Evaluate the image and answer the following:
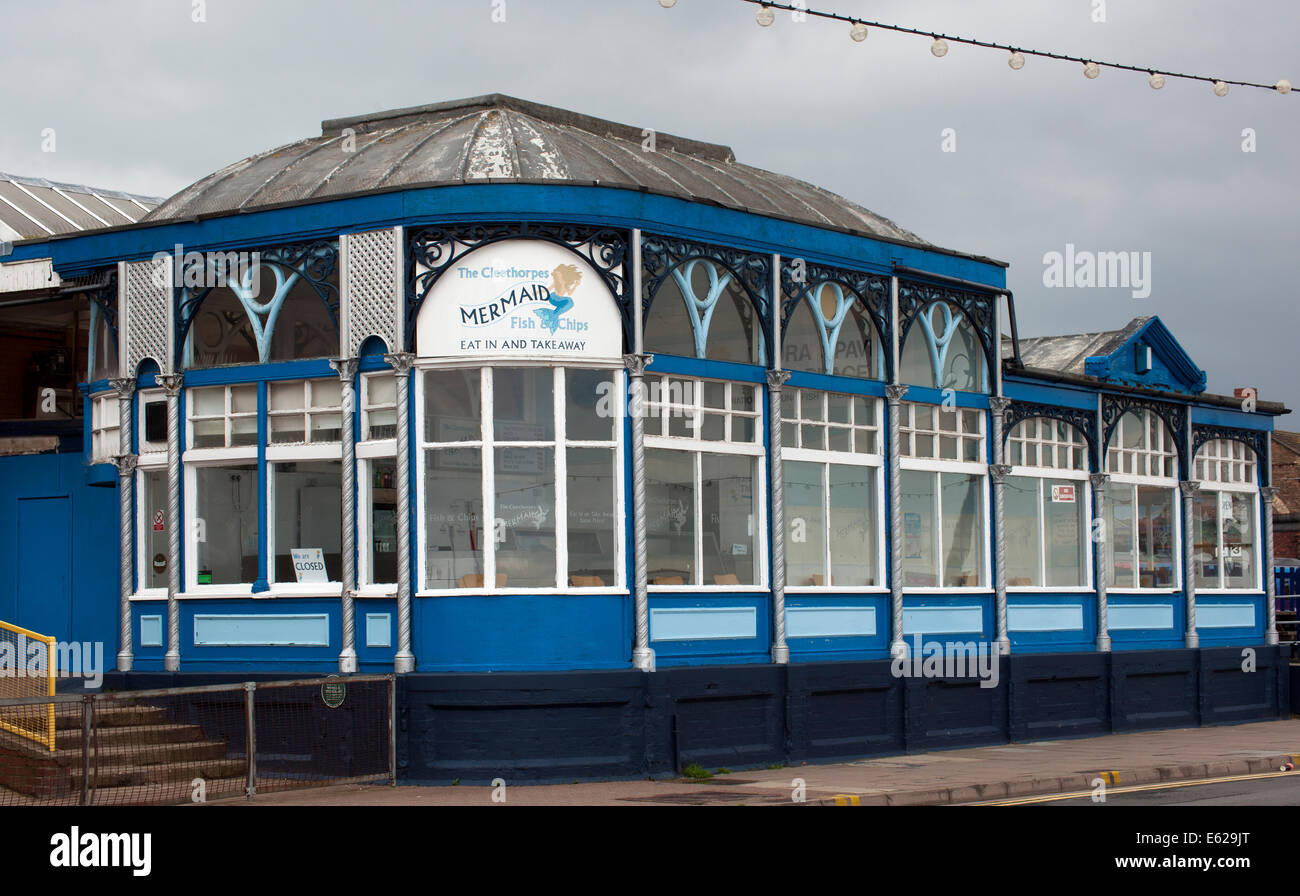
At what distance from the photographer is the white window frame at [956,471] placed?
2139cm

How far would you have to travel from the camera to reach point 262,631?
18.1 meters

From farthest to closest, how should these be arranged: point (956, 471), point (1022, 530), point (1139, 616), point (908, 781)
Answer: point (1139, 616) < point (1022, 530) < point (956, 471) < point (908, 781)

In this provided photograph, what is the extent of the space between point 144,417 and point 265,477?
82.0 inches

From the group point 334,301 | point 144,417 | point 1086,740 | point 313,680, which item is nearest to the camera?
point 313,680

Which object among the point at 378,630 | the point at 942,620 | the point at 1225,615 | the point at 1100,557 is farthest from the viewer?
the point at 1225,615

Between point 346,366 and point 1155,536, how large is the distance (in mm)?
14548

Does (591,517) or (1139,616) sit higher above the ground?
(591,517)

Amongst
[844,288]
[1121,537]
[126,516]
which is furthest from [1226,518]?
[126,516]

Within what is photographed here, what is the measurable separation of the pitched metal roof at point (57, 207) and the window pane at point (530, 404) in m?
10.1

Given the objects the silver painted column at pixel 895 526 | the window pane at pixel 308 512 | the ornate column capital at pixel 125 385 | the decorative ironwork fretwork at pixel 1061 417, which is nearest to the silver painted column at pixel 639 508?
the window pane at pixel 308 512

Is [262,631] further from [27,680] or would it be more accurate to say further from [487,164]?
[487,164]

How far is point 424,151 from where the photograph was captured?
745 inches
